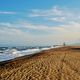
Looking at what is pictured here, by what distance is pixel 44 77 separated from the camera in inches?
452

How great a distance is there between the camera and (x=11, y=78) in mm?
11422

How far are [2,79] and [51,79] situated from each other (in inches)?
108

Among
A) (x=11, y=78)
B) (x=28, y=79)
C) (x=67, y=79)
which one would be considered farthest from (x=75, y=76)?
(x=11, y=78)

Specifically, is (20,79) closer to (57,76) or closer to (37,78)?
(37,78)

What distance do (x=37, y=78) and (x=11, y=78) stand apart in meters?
1.50

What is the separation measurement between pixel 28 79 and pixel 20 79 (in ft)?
1.49

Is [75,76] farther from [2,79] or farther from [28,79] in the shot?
[2,79]

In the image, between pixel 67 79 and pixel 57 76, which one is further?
pixel 57 76

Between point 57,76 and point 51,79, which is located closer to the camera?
point 51,79

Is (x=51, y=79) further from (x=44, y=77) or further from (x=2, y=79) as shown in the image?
(x=2, y=79)

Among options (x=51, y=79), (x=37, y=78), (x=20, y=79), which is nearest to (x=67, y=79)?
(x=51, y=79)

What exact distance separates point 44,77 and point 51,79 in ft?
2.06

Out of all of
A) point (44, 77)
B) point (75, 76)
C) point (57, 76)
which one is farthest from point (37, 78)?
point (75, 76)

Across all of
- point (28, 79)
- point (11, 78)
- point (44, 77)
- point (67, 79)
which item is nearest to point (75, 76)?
point (67, 79)
